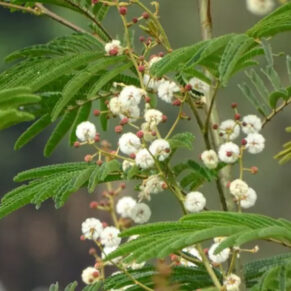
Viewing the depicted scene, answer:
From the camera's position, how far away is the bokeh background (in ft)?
43.1

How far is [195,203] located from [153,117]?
0.49 feet

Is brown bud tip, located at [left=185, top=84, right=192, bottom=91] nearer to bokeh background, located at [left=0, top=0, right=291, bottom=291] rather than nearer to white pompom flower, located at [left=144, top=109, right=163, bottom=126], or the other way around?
white pompom flower, located at [left=144, top=109, right=163, bottom=126]

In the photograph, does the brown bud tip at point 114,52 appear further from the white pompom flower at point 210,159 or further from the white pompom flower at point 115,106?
the white pompom flower at point 210,159

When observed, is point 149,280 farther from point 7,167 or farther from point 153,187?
point 7,167

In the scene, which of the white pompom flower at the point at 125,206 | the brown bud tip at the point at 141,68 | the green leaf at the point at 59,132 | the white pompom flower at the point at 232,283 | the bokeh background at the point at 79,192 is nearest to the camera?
the white pompom flower at the point at 232,283

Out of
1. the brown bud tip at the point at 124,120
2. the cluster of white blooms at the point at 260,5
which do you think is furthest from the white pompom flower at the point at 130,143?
the cluster of white blooms at the point at 260,5

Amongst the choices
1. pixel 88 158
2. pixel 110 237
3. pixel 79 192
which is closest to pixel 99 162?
pixel 88 158

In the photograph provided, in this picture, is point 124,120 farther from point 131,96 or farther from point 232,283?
point 232,283

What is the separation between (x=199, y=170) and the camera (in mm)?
1880

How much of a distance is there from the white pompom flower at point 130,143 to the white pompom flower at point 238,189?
0.54 feet

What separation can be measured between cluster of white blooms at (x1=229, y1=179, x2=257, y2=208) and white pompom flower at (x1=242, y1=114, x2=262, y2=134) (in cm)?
10

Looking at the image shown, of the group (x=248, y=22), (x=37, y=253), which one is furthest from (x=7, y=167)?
(x=248, y=22)

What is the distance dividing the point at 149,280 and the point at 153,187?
0.55 ft

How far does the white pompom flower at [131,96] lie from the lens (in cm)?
179
